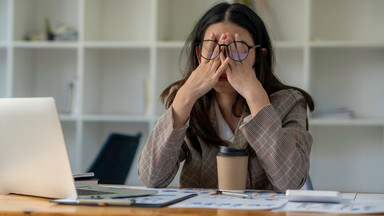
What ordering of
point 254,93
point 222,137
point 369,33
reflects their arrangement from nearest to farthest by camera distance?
point 254,93 < point 222,137 < point 369,33

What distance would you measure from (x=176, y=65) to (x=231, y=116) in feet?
6.07

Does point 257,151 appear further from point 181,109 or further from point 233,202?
point 233,202

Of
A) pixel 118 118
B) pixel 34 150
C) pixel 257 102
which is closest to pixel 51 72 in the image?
pixel 118 118

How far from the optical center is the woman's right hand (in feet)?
5.00

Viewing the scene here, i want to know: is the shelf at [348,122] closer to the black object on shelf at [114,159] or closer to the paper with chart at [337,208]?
the black object on shelf at [114,159]

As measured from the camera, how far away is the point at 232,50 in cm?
163

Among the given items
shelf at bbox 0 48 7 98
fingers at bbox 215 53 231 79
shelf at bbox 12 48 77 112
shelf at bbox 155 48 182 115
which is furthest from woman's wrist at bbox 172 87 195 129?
shelf at bbox 0 48 7 98

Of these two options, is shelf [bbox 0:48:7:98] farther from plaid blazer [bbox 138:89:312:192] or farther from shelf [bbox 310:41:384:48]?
plaid blazer [bbox 138:89:312:192]

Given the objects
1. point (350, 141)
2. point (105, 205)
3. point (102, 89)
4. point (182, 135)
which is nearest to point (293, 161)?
point (182, 135)

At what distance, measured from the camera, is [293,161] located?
4.76 ft

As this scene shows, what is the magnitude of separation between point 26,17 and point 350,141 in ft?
7.54

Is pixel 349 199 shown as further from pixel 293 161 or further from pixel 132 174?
pixel 132 174

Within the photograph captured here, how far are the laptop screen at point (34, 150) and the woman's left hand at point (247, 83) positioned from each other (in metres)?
0.57

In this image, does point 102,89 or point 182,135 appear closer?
point 182,135
